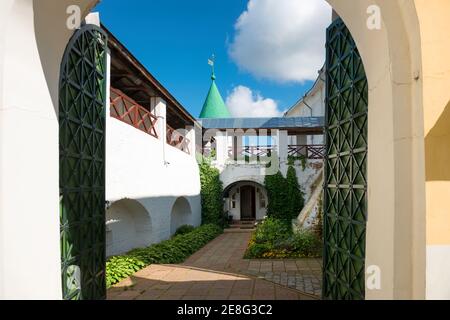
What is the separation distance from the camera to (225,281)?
24.1 ft

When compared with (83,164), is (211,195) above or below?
below

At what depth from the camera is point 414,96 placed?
307cm

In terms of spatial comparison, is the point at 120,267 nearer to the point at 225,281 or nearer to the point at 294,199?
the point at 225,281

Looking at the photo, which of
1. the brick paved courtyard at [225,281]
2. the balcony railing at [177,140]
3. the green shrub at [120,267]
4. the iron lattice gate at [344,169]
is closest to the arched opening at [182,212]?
the balcony railing at [177,140]

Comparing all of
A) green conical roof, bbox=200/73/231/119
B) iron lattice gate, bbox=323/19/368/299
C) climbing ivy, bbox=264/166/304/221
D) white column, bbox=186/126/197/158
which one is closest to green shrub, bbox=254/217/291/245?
climbing ivy, bbox=264/166/304/221

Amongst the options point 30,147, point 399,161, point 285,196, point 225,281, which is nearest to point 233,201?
point 285,196

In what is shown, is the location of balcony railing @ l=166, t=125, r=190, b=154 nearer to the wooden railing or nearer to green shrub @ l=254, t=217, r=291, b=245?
the wooden railing

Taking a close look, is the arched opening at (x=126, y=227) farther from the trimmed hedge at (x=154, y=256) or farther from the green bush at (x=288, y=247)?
the green bush at (x=288, y=247)

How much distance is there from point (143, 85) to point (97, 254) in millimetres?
7618

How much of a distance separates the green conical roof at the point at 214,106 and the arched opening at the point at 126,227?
13.5 metres

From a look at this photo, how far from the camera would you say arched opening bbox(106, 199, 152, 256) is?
9312 millimetres

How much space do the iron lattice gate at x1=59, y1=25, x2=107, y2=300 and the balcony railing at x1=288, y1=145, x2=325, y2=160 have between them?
13428 millimetres

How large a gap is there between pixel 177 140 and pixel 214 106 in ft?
29.4
